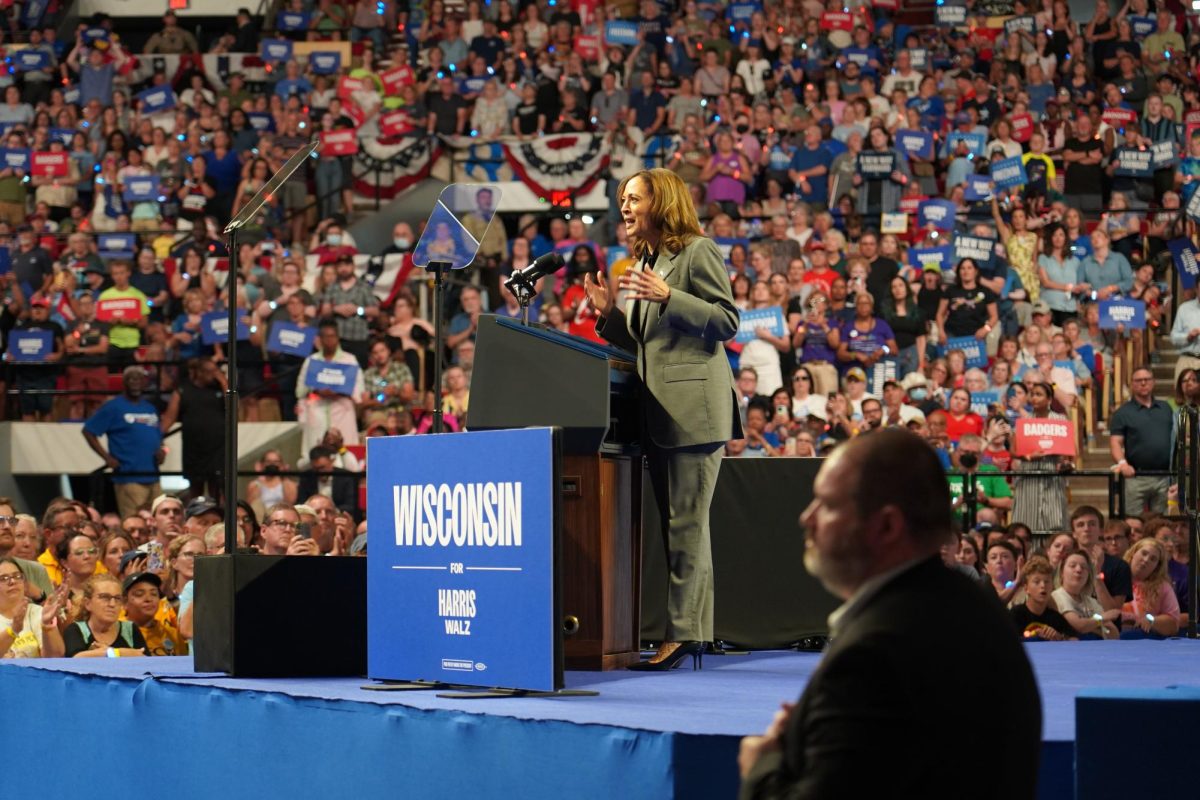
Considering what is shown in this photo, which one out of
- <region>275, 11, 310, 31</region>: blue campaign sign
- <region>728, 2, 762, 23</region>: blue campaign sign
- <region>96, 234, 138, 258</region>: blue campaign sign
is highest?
<region>275, 11, 310, 31</region>: blue campaign sign

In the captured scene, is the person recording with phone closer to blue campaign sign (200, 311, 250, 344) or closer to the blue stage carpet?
the blue stage carpet

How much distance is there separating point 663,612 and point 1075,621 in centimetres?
249

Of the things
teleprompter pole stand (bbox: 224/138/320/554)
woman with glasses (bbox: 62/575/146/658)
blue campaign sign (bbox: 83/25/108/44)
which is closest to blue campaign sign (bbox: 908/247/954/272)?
woman with glasses (bbox: 62/575/146/658)

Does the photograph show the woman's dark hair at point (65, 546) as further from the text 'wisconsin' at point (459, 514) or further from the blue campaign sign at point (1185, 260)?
the blue campaign sign at point (1185, 260)

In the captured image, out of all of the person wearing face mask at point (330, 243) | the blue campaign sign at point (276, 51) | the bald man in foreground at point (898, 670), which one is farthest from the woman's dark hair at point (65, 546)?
the blue campaign sign at point (276, 51)

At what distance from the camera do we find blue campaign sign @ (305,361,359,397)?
42.8ft

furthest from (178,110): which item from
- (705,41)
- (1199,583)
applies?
(1199,583)

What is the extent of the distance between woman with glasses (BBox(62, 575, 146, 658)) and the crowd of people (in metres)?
2.43

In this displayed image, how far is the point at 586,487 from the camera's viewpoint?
513 centimetres

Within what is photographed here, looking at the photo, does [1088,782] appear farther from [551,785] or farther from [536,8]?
[536,8]

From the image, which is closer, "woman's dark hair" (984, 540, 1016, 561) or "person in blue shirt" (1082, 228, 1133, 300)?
"woman's dark hair" (984, 540, 1016, 561)

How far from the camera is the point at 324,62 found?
62.2 ft

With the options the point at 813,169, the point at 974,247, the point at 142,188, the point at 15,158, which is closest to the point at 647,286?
the point at 974,247

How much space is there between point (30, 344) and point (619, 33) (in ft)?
23.3
